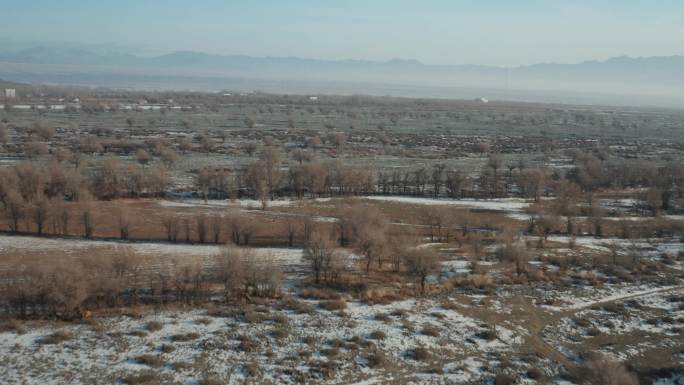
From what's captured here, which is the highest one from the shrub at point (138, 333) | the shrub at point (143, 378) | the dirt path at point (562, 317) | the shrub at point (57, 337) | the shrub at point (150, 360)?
the shrub at point (57, 337)

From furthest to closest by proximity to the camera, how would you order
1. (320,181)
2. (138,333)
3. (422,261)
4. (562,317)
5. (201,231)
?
(320,181)
(201,231)
(422,261)
(562,317)
(138,333)

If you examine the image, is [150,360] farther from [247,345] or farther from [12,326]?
[12,326]

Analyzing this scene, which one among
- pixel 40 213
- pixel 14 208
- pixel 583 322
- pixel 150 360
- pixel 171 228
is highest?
pixel 14 208

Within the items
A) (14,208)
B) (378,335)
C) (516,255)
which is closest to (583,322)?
(516,255)

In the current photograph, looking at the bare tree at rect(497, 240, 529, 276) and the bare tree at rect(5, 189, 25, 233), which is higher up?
the bare tree at rect(5, 189, 25, 233)

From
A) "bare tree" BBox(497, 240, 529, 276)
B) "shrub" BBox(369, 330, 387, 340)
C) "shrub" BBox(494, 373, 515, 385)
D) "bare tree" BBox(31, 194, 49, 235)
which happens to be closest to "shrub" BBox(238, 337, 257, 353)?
"shrub" BBox(369, 330, 387, 340)

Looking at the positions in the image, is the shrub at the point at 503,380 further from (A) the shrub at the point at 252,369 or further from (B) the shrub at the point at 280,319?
(B) the shrub at the point at 280,319

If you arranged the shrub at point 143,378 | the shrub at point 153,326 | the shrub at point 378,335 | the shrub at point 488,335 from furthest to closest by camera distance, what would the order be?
1. the shrub at point 488,335
2. the shrub at point 378,335
3. the shrub at point 153,326
4. the shrub at point 143,378

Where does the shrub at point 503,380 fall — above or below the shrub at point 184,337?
below

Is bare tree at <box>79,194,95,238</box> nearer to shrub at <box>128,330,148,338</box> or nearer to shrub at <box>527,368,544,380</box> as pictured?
shrub at <box>128,330,148,338</box>

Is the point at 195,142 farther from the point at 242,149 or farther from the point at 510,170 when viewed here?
the point at 510,170

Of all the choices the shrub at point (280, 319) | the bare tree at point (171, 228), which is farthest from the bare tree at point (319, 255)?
the bare tree at point (171, 228)

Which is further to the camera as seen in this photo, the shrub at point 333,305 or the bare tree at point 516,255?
the bare tree at point 516,255
